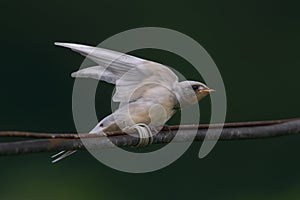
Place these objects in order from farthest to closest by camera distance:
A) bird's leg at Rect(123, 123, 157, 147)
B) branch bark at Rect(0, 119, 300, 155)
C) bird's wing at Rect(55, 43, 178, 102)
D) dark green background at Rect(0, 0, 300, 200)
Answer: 1. dark green background at Rect(0, 0, 300, 200)
2. bird's wing at Rect(55, 43, 178, 102)
3. bird's leg at Rect(123, 123, 157, 147)
4. branch bark at Rect(0, 119, 300, 155)

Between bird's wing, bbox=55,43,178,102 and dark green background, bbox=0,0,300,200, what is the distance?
6.41 ft

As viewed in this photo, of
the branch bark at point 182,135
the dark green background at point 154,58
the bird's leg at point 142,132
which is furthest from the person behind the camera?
the dark green background at point 154,58

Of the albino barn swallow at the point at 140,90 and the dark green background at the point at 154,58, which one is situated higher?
the albino barn swallow at the point at 140,90

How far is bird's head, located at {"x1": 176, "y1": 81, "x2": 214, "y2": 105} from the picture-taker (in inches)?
106

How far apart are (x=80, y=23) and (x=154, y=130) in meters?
2.54

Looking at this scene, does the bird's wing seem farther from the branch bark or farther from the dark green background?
the dark green background

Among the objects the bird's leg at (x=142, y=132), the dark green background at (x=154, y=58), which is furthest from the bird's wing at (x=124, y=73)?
the dark green background at (x=154, y=58)

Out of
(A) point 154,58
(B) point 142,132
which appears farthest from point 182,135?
(A) point 154,58

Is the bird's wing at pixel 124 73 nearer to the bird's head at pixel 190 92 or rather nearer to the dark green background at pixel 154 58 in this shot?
the bird's head at pixel 190 92

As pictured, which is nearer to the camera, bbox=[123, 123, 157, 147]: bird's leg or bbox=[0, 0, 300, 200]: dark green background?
bbox=[123, 123, 157, 147]: bird's leg

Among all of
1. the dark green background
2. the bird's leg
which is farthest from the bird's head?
the dark green background

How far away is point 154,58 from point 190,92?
2076 millimetres

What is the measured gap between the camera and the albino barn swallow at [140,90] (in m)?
2.64

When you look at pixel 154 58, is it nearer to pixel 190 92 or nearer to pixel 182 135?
pixel 190 92
